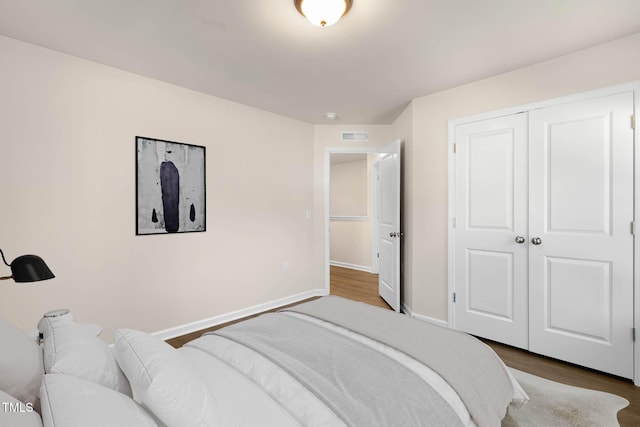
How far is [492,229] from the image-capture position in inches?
113

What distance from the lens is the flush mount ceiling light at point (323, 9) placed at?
1710 mm

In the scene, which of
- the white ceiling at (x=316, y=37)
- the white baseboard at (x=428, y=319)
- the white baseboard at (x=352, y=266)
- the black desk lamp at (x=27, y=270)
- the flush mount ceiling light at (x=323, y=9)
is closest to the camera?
the black desk lamp at (x=27, y=270)

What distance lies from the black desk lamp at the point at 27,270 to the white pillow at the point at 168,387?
0.48 metres

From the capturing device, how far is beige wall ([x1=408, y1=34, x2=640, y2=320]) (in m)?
2.50

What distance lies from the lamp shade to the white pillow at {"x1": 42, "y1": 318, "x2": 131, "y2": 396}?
9.4 inches

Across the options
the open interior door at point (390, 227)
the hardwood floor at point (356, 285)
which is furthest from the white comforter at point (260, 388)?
the hardwood floor at point (356, 285)

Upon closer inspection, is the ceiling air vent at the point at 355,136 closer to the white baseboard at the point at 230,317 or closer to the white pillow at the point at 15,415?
the white baseboard at the point at 230,317

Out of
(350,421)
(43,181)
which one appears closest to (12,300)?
(43,181)

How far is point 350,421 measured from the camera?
3.23 feet

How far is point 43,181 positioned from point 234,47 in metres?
1.73

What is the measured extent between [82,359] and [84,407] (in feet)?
1.15

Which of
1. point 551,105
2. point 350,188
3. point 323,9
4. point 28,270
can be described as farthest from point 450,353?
point 350,188

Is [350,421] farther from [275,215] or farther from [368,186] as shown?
[368,186]

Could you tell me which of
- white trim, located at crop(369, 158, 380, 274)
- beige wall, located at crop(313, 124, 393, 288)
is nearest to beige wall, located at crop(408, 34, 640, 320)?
beige wall, located at crop(313, 124, 393, 288)
